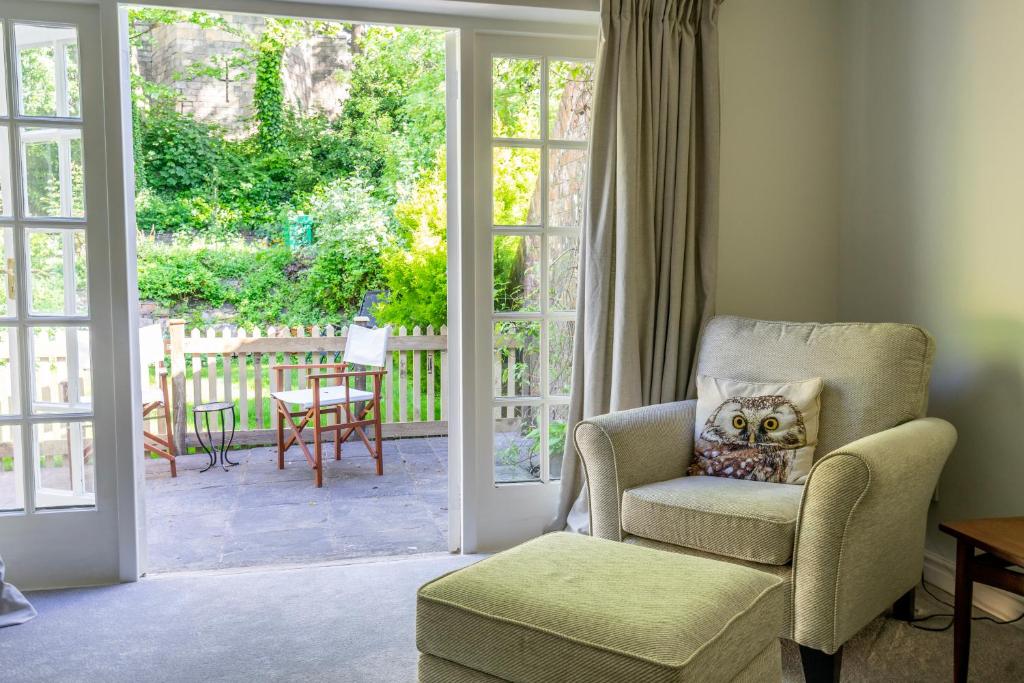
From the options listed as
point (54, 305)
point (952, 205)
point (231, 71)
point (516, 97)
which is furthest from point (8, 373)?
point (231, 71)

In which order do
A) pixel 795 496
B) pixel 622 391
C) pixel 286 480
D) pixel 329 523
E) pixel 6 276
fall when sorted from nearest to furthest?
pixel 795 496, pixel 6 276, pixel 622 391, pixel 329 523, pixel 286 480

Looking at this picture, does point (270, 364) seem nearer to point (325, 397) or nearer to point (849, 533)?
point (325, 397)

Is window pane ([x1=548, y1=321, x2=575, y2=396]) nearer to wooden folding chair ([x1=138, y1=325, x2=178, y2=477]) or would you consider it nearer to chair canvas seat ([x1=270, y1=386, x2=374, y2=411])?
chair canvas seat ([x1=270, y1=386, x2=374, y2=411])

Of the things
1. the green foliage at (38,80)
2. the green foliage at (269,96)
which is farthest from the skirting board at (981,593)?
the green foliage at (269,96)

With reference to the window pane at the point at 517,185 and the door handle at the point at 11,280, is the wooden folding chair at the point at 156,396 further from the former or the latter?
the window pane at the point at 517,185

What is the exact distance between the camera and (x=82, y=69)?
2732 millimetres

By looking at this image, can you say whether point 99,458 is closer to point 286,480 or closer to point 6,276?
point 6,276

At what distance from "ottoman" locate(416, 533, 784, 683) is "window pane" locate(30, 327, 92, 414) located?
5.57ft

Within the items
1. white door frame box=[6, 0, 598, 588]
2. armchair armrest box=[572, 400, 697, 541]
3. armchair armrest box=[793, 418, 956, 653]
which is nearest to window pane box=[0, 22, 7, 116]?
white door frame box=[6, 0, 598, 588]

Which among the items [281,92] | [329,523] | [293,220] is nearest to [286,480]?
[329,523]

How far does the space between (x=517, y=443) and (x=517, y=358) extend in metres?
0.33

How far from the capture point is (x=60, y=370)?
110 inches

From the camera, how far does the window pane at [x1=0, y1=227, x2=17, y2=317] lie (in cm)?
272

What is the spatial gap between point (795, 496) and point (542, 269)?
133cm
